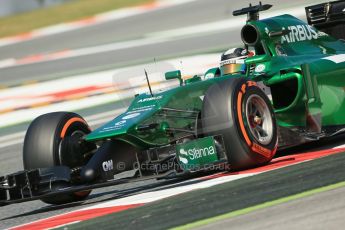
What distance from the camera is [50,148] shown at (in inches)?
307

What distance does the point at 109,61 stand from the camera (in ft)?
68.2

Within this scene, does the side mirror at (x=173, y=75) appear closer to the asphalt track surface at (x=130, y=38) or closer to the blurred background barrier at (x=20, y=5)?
the asphalt track surface at (x=130, y=38)

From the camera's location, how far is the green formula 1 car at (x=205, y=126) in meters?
7.43

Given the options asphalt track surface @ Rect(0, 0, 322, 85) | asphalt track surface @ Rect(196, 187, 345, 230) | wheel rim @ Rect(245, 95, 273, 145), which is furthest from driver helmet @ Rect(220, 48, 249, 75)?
asphalt track surface @ Rect(0, 0, 322, 85)

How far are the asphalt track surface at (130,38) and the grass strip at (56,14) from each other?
1745 millimetres

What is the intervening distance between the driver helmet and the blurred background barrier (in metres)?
21.4

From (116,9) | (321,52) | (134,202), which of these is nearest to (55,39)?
(116,9)

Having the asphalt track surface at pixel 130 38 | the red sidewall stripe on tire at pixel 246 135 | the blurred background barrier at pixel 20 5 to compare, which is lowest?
the red sidewall stripe on tire at pixel 246 135

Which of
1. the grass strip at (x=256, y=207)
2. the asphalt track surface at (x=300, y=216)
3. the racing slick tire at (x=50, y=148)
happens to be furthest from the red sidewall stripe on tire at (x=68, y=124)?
the asphalt track surface at (x=300, y=216)

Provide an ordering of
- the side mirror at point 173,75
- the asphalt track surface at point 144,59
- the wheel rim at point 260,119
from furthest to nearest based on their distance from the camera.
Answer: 1. the side mirror at point 173,75
2. the wheel rim at point 260,119
3. the asphalt track surface at point 144,59

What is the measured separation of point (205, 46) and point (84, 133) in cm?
1217

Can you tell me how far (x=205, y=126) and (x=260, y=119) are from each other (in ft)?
2.10

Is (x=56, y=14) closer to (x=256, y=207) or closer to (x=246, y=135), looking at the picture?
(x=246, y=135)

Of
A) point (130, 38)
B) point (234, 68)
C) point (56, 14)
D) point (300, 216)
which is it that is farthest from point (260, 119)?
point (56, 14)
